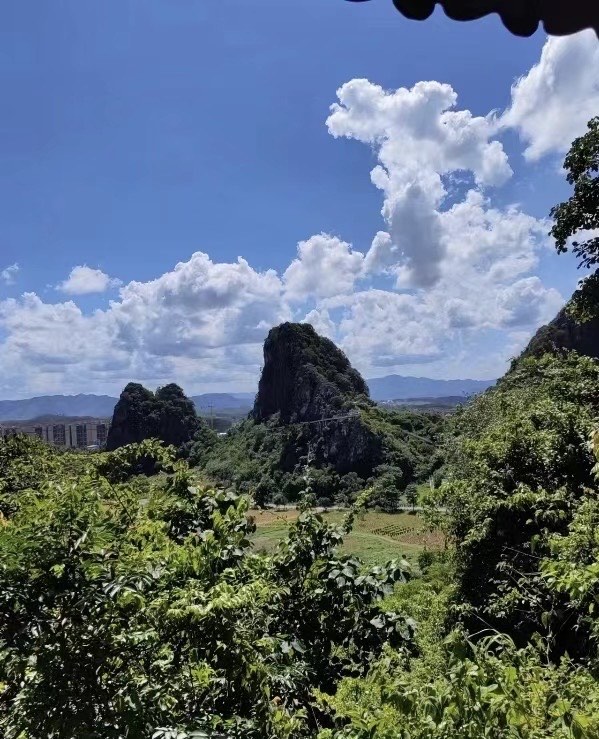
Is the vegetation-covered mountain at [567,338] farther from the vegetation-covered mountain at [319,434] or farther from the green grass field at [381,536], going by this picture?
the green grass field at [381,536]

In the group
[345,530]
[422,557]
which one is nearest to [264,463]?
[422,557]

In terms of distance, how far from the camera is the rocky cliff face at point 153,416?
9362 centimetres

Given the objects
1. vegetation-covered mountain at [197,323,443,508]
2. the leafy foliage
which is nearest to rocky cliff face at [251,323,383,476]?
vegetation-covered mountain at [197,323,443,508]

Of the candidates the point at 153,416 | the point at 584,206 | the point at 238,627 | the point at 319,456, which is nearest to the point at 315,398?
the point at 319,456

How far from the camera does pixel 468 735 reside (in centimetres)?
184

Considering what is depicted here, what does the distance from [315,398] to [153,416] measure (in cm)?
2991

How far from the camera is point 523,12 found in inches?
41.4

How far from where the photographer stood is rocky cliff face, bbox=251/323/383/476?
67688mm

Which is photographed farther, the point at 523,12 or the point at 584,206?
the point at 584,206

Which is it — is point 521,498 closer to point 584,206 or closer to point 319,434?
point 584,206

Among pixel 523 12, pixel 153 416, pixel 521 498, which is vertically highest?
pixel 523 12

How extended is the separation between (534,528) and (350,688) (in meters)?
5.65

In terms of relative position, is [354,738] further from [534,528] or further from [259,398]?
[259,398]

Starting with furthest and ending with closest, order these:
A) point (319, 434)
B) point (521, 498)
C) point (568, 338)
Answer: point (319, 434)
point (568, 338)
point (521, 498)
